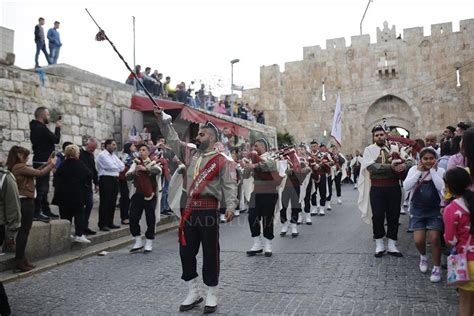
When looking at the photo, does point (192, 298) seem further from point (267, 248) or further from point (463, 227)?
point (463, 227)

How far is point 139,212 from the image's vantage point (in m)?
7.68

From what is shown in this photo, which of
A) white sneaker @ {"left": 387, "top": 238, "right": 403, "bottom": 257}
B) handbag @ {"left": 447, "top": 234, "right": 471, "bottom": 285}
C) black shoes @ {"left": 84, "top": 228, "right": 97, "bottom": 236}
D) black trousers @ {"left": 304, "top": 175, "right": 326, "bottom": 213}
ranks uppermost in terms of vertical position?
black trousers @ {"left": 304, "top": 175, "right": 326, "bottom": 213}

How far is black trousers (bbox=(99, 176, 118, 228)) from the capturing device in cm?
859

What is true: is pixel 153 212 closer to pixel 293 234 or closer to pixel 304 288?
pixel 293 234

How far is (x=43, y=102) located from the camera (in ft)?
34.7

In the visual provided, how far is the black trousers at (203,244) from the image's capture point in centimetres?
477

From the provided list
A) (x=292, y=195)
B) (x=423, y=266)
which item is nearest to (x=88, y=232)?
(x=292, y=195)

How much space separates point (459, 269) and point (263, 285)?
8.39 ft

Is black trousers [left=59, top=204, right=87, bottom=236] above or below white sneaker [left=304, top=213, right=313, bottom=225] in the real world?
above

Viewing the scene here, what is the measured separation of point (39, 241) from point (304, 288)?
4.34 meters

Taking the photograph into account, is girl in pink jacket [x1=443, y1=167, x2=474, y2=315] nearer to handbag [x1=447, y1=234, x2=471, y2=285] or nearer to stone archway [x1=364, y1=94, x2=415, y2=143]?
handbag [x1=447, y1=234, x2=471, y2=285]

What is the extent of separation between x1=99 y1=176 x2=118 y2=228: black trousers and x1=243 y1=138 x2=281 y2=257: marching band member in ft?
9.80

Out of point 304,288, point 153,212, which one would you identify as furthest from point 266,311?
point 153,212

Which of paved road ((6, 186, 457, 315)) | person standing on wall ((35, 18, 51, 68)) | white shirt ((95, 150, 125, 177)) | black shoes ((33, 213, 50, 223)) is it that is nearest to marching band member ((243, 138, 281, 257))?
paved road ((6, 186, 457, 315))
